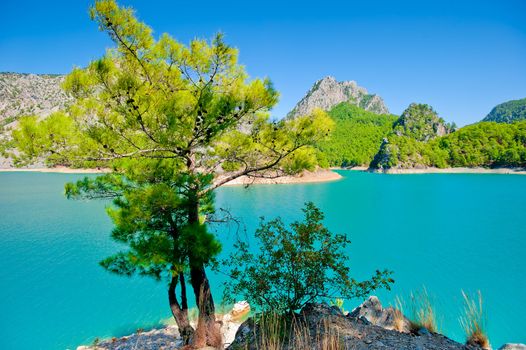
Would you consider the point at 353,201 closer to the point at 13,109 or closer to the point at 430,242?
the point at 430,242

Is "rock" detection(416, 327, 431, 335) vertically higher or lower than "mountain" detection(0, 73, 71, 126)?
lower

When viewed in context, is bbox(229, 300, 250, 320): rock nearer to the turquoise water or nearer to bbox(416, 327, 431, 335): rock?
the turquoise water

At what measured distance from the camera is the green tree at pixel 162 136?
15.4 feet

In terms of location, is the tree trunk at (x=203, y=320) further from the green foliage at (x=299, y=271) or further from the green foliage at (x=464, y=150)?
the green foliage at (x=464, y=150)

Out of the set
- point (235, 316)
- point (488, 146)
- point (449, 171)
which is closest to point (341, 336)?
point (235, 316)

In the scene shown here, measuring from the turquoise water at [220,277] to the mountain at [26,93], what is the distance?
13751cm

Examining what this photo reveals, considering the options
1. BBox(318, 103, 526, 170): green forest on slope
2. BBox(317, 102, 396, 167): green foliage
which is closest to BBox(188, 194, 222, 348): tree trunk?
BBox(318, 103, 526, 170): green forest on slope

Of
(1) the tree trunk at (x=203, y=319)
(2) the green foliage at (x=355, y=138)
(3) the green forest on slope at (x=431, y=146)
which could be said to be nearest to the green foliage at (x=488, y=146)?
(3) the green forest on slope at (x=431, y=146)

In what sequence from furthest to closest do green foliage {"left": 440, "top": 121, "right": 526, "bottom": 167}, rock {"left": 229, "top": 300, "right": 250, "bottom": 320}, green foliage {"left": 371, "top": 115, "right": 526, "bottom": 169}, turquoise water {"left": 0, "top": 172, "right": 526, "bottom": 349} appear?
green foliage {"left": 371, "top": 115, "right": 526, "bottom": 169}
green foliage {"left": 440, "top": 121, "right": 526, "bottom": 167}
rock {"left": 229, "top": 300, "right": 250, "bottom": 320}
turquoise water {"left": 0, "top": 172, "right": 526, "bottom": 349}

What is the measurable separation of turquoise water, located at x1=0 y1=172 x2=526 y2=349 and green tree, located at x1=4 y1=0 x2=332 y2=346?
4158 millimetres

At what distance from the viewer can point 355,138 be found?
12838 centimetres

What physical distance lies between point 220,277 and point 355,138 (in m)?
123

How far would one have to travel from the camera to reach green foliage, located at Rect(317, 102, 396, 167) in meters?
114

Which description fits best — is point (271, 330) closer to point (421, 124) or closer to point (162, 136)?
point (162, 136)
